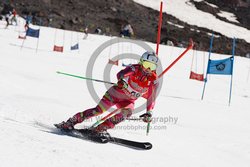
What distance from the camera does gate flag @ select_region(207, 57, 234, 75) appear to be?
13500mm

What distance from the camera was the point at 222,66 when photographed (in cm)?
1365

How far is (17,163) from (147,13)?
160ft

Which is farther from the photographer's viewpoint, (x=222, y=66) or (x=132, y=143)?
(x=222, y=66)

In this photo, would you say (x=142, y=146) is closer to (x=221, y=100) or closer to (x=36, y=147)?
(x=36, y=147)

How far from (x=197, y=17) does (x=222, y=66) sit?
40.2m

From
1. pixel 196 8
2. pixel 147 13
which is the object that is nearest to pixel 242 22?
pixel 196 8

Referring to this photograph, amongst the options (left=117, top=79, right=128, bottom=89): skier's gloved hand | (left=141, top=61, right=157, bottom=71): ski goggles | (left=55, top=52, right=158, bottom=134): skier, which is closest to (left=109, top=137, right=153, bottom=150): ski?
(left=55, top=52, right=158, bottom=134): skier

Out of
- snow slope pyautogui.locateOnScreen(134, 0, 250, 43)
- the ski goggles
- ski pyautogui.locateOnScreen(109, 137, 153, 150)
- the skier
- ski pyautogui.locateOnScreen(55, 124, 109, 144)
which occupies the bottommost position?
ski pyautogui.locateOnScreen(109, 137, 153, 150)

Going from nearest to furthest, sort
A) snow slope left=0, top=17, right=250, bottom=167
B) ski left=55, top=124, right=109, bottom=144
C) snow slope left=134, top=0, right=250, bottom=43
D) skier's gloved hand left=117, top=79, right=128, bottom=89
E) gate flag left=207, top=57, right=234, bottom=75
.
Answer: snow slope left=0, top=17, right=250, bottom=167 → ski left=55, top=124, right=109, bottom=144 → skier's gloved hand left=117, top=79, right=128, bottom=89 → gate flag left=207, top=57, right=234, bottom=75 → snow slope left=134, top=0, right=250, bottom=43

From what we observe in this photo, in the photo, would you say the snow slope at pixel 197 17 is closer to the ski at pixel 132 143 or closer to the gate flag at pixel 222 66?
the gate flag at pixel 222 66

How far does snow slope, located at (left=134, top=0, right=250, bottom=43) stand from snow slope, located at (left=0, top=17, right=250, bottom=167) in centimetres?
3226

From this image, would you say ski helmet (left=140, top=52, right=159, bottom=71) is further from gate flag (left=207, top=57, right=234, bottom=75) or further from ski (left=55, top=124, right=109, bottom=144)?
gate flag (left=207, top=57, right=234, bottom=75)

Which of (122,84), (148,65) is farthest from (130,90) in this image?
(148,65)

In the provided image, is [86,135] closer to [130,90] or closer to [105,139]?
[105,139]
